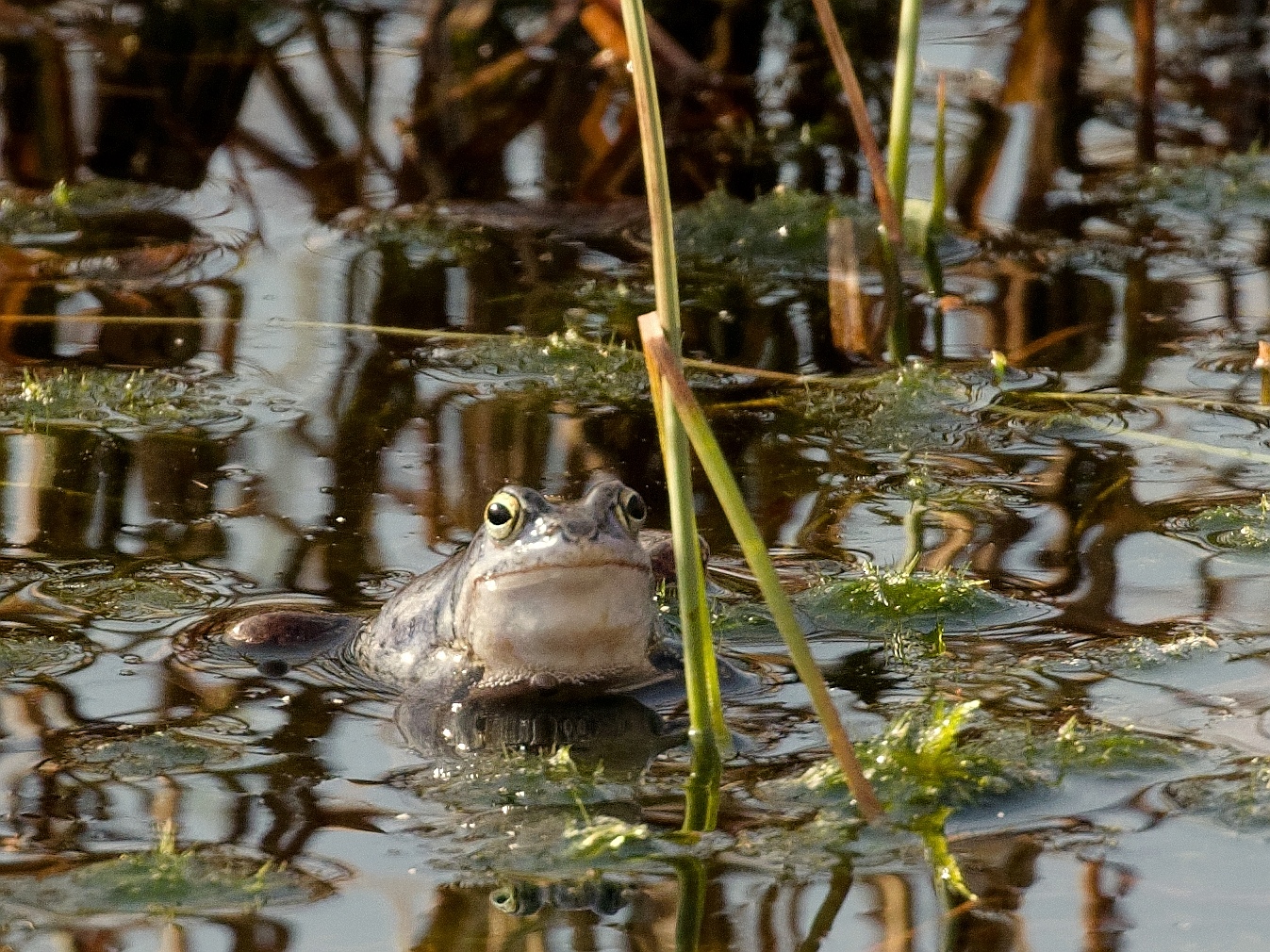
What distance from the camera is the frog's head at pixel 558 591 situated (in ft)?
12.7

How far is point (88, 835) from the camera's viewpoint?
332cm

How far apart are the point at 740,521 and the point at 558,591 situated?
945 mm

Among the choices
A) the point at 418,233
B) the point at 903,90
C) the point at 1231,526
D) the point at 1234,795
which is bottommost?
the point at 1234,795

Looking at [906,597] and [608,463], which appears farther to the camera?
[608,463]

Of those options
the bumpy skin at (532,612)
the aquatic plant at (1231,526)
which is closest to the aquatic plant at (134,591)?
the bumpy skin at (532,612)

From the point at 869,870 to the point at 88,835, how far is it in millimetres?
1348

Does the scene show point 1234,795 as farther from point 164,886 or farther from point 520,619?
point 164,886

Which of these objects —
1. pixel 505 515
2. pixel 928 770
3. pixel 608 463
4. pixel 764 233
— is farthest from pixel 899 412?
pixel 928 770

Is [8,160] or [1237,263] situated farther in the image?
[8,160]

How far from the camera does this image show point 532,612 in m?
3.98

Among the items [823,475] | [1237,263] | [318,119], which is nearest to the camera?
[823,475]

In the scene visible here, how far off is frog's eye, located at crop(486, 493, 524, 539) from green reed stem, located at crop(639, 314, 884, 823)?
33.9 inches

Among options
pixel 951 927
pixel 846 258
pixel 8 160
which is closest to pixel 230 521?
pixel 951 927

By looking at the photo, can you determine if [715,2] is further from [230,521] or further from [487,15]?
[230,521]
